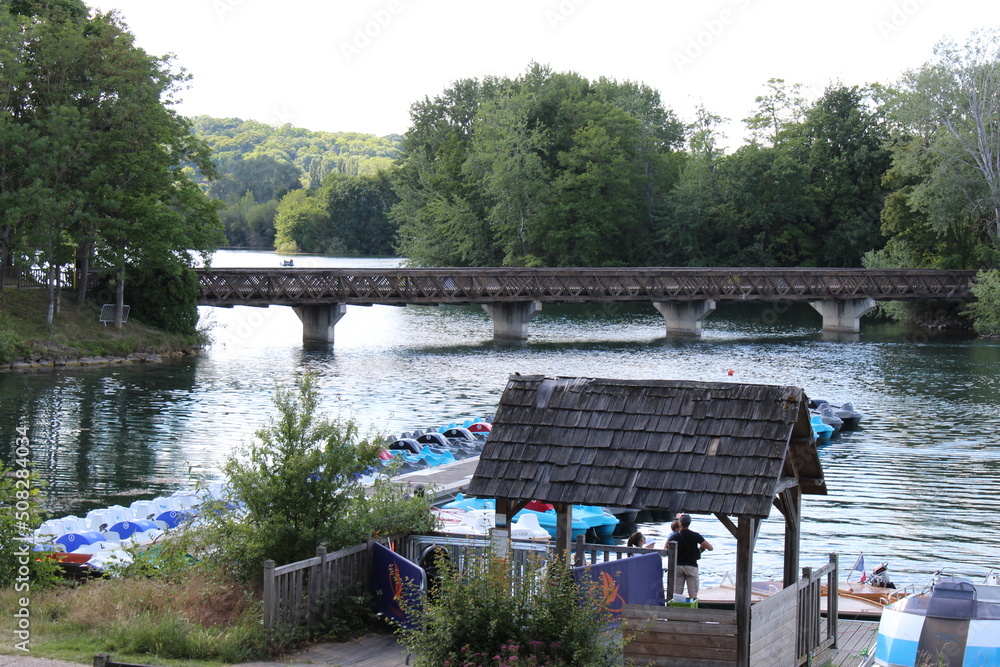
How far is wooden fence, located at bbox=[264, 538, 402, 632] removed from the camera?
36.0 feet

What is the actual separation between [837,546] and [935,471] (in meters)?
8.62

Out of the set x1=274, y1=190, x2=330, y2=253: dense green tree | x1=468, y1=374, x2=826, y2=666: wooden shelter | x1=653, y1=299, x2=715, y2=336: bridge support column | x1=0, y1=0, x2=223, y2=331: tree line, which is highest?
x1=274, y1=190, x2=330, y2=253: dense green tree

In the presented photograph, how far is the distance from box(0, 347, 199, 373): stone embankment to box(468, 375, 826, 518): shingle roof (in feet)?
114

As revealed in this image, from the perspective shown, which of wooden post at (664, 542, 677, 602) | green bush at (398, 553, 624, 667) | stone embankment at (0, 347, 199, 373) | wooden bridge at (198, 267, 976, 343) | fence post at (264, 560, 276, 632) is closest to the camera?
green bush at (398, 553, 624, 667)

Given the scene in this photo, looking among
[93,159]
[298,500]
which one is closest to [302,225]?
[93,159]

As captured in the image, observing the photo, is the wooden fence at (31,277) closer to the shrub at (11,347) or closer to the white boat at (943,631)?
the shrub at (11,347)

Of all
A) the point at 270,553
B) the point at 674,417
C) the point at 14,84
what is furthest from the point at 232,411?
the point at 674,417

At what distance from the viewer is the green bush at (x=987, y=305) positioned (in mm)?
61938

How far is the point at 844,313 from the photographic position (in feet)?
216

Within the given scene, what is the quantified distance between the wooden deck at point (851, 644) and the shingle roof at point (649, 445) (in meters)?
1.98

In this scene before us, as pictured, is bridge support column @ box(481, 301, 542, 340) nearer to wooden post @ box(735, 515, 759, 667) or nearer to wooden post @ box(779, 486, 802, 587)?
wooden post @ box(779, 486, 802, 587)

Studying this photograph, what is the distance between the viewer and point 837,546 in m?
20.7

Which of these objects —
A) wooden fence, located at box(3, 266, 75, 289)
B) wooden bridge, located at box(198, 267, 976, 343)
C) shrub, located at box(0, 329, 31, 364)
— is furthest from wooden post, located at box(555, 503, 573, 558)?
wooden bridge, located at box(198, 267, 976, 343)

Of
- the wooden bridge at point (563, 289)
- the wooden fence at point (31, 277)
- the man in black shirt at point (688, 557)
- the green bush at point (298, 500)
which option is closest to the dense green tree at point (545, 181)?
the wooden bridge at point (563, 289)
